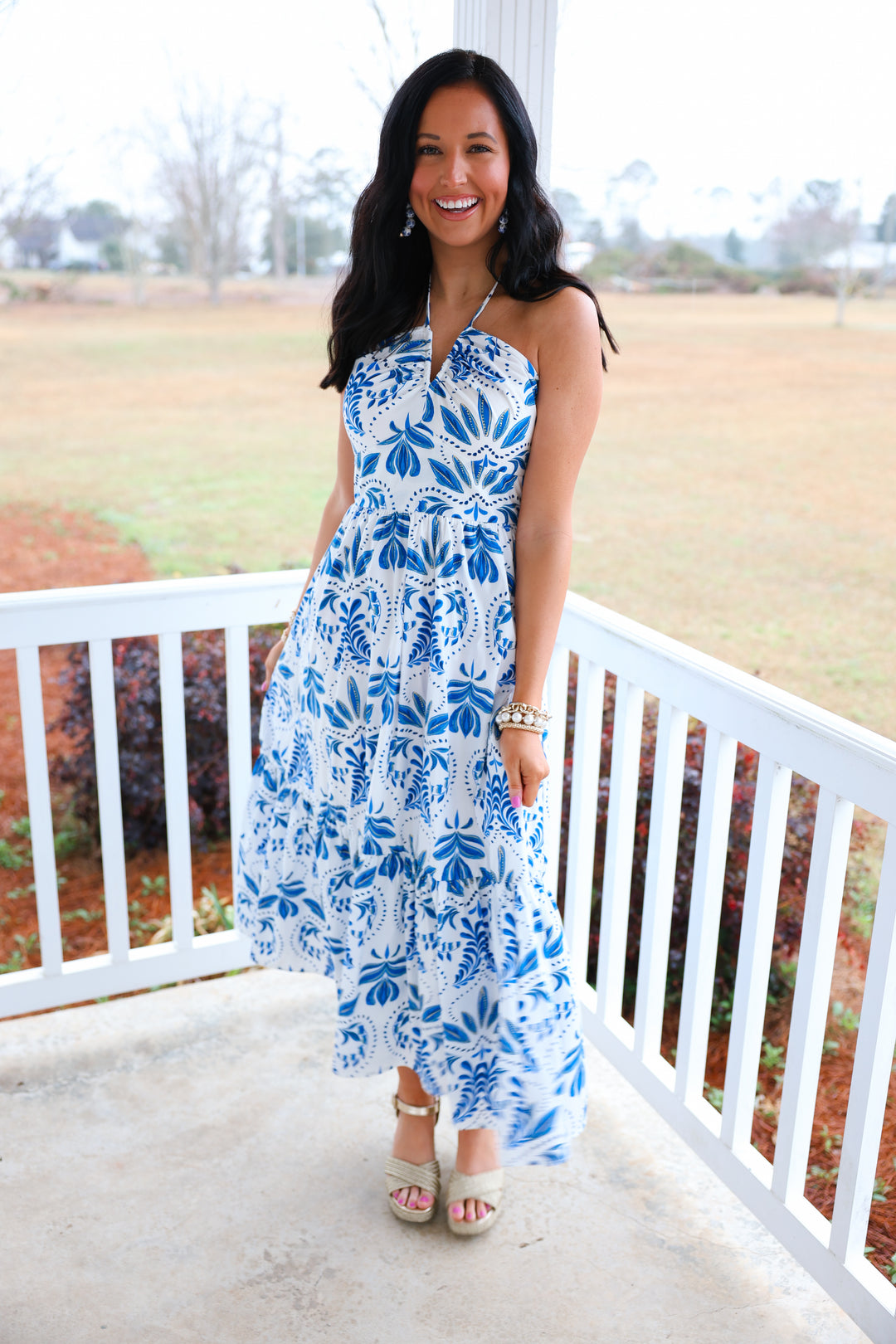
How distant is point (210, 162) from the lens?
207 inches

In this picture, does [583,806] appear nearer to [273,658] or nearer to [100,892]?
[273,658]

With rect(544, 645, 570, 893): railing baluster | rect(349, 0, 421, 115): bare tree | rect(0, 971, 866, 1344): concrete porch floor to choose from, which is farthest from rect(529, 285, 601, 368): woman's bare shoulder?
rect(349, 0, 421, 115): bare tree

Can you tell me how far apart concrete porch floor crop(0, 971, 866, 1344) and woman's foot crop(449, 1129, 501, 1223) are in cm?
5

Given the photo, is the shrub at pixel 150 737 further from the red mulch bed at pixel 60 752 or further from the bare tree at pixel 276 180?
the bare tree at pixel 276 180

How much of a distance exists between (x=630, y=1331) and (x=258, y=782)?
40.7 inches

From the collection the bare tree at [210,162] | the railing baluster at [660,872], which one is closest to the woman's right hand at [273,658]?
the railing baluster at [660,872]

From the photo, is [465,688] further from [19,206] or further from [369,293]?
[19,206]

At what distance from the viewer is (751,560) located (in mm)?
5938

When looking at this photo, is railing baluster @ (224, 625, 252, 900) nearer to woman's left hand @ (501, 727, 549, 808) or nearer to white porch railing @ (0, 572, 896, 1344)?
white porch railing @ (0, 572, 896, 1344)

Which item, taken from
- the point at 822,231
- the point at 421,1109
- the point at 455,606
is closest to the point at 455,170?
the point at 455,606

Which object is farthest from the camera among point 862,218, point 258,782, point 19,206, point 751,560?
point 751,560

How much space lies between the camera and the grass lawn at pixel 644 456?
5.61 m

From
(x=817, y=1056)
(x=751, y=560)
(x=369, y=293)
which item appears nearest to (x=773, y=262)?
(x=751, y=560)

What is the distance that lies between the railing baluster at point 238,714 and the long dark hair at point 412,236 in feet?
2.32
